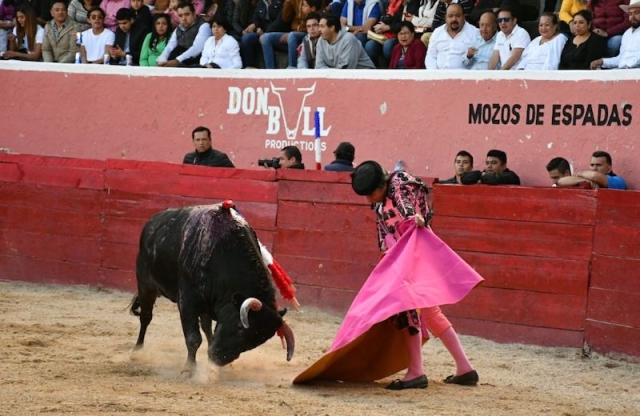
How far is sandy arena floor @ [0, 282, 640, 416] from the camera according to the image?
5277 mm

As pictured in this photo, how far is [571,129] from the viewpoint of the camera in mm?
8789

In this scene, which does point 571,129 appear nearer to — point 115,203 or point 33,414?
point 115,203

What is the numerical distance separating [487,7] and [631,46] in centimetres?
163

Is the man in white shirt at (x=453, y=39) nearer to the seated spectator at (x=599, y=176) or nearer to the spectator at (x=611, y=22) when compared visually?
the spectator at (x=611, y=22)

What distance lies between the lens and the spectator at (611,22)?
29.4ft

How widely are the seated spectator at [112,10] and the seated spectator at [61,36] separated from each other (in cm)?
38

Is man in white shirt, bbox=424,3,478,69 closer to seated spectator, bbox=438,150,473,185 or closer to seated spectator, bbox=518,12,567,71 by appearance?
seated spectator, bbox=518,12,567,71

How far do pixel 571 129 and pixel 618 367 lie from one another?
241cm

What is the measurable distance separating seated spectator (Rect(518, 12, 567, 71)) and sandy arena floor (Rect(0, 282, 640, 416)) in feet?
8.05

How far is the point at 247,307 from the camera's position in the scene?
18.7 ft

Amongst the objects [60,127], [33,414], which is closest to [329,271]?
[33,414]

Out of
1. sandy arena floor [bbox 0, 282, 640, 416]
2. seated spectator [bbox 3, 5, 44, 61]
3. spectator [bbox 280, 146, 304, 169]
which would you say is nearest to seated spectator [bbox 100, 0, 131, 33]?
seated spectator [bbox 3, 5, 44, 61]

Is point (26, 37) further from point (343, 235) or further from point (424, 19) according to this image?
point (343, 235)

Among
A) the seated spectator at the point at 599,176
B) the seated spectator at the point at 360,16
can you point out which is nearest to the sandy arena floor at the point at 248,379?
the seated spectator at the point at 599,176
